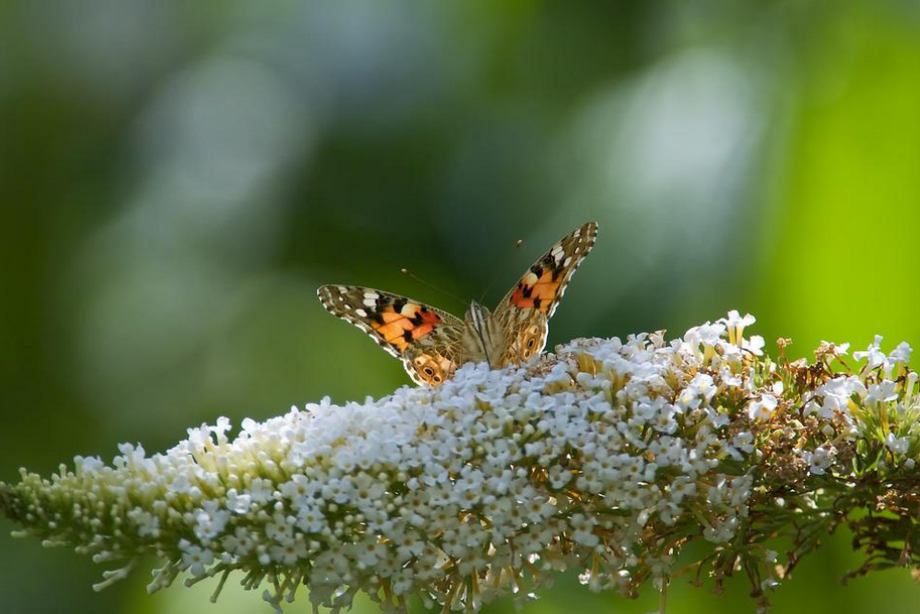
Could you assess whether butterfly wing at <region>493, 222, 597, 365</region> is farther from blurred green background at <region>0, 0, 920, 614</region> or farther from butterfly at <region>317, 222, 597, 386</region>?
blurred green background at <region>0, 0, 920, 614</region>

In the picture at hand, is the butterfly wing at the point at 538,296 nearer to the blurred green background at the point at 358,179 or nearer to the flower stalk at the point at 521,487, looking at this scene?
the blurred green background at the point at 358,179

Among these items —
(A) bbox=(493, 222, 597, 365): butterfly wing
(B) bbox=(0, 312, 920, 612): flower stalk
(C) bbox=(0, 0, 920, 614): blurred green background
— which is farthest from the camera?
(C) bbox=(0, 0, 920, 614): blurred green background

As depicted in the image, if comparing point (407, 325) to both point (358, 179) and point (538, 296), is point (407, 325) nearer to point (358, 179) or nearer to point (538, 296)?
point (538, 296)

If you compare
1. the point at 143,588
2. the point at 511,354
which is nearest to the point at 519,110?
the point at 511,354

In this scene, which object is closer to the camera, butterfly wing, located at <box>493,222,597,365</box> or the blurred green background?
butterfly wing, located at <box>493,222,597,365</box>

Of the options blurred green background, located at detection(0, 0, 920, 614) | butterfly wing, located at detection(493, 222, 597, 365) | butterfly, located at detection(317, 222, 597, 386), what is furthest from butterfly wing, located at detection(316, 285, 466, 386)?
blurred green background, located at detection(0, 0, 920, 614)

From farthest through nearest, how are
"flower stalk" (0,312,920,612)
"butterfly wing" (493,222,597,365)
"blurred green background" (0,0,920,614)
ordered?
1. "blurred green background" (0,0,920,614)
2. "butterfly wing" (493,222,597,365)
3. "flower stalk" (0,312,920,612)

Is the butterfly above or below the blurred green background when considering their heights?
below
